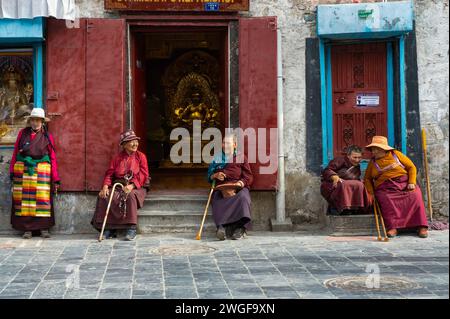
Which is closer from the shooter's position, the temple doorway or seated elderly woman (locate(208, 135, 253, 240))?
seated elderly woman (locate(208, 135, 253, 240))

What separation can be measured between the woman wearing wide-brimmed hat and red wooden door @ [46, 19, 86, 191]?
13.4ft

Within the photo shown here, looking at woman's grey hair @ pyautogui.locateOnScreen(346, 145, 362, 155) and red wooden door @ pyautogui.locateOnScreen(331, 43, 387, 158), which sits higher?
A: red wooden door @ pyautogui.locateOnScreen(331, 43, 387, 158)

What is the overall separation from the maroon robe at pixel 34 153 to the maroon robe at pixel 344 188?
3.81 meters

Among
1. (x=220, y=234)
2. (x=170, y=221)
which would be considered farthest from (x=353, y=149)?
(x=170, y=221)

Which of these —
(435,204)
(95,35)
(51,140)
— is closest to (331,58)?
(435,204)

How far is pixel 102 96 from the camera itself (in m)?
9.08

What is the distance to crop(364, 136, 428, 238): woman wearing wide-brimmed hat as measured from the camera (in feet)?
27.6

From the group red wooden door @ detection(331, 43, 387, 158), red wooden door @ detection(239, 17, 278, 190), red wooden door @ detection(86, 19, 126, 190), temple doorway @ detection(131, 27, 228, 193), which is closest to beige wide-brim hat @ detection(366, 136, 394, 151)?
red wooden door @ detection(331, 43, 387, 158)

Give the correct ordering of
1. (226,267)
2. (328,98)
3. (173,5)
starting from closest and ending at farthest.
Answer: (226,267) < (173,5) < (328,98)

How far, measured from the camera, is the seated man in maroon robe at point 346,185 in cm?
855

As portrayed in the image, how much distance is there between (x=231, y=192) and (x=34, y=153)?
277 cm

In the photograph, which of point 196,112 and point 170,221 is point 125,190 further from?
point 196,112

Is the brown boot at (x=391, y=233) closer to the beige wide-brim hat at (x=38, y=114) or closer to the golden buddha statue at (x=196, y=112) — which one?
the beige wide-brim hat at (x=38, y=114)

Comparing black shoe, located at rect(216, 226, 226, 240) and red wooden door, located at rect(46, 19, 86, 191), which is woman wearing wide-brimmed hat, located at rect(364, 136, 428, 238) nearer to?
black shoe, located at rect(216, 226, 226, 240)
